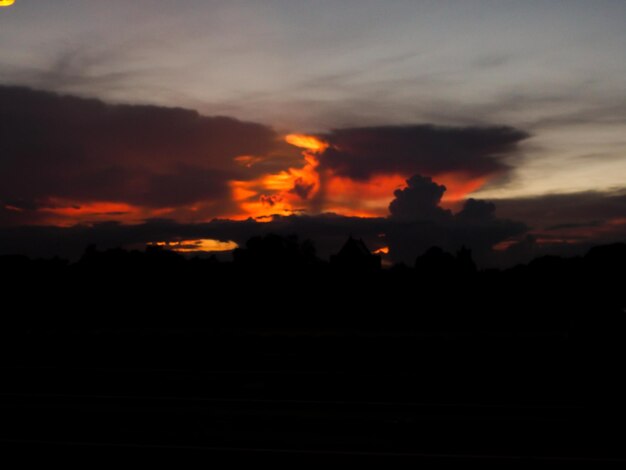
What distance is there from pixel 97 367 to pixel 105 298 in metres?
15.6

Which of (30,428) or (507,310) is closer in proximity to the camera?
(30,428)

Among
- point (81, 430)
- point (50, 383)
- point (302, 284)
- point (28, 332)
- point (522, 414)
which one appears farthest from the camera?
point (302, 284)

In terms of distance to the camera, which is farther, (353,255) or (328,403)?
(353,255)

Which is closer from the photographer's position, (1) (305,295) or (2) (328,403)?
(2) (328,403)

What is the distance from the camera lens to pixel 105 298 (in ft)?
114

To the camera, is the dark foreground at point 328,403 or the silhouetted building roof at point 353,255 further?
the silhouetted building roof at point 353,255

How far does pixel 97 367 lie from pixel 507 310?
18.5 meters

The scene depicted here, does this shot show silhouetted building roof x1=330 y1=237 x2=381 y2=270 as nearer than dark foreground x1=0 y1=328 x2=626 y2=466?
No

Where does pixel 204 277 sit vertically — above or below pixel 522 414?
above

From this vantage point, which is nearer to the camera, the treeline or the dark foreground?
the dark foreground

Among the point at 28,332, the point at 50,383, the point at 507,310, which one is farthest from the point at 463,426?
the point at 28,332

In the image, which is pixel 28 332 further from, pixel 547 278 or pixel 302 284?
pixel 547 278

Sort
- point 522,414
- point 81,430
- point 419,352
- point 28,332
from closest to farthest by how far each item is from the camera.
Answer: point 81,430 < point 522,414 < point 419,352 < point 28,332

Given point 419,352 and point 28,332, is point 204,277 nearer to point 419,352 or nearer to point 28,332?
point 28,332
